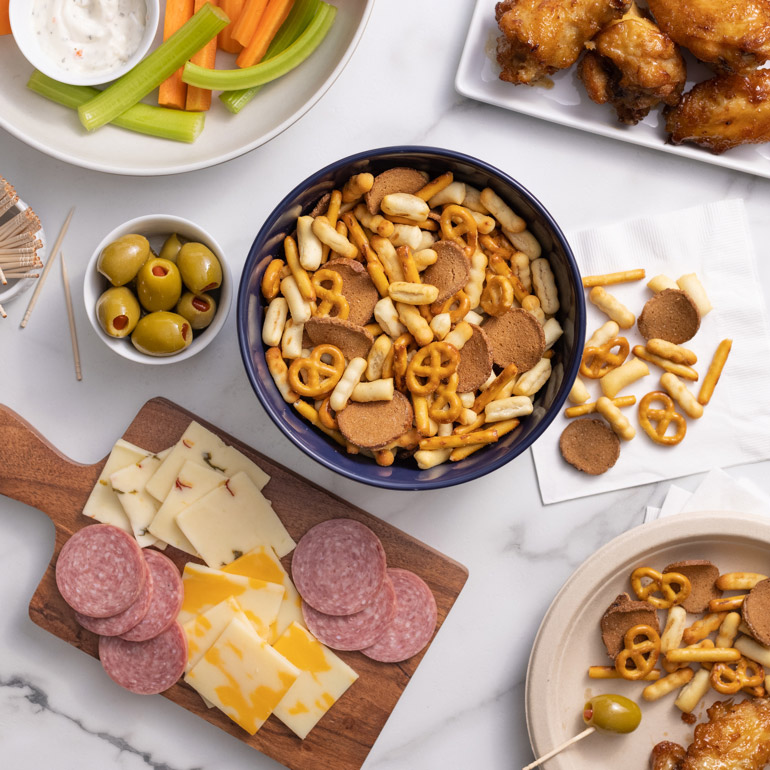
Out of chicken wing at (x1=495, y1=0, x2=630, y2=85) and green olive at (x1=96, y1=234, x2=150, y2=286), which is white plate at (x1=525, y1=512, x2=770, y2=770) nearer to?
chicken wing at (x1=495, y1=0, x2=630, y2=85)

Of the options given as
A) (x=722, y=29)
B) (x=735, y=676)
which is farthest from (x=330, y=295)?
(x=735, y=676)

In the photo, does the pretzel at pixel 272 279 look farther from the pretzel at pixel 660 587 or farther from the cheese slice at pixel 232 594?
the pretzel at pixel 660 587

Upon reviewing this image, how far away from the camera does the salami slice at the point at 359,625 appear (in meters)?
1.89

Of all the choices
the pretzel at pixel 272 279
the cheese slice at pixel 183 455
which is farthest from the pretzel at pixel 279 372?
the cheese slice at pixel 183 455

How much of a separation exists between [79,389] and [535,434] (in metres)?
1.23

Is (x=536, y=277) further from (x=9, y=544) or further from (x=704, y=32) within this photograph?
(x=9, y=544)

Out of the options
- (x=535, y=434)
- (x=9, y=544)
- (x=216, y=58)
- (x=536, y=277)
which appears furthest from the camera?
(x=9, y=544)

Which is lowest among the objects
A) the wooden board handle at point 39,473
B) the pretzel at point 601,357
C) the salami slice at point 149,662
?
the salami slice at point 149,662

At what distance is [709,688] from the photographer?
1.93 meters

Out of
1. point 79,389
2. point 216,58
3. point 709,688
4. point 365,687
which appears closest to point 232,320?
point 79,389

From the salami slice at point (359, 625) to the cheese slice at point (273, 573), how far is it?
0.24ft

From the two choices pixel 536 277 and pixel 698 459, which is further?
pixel 698 459

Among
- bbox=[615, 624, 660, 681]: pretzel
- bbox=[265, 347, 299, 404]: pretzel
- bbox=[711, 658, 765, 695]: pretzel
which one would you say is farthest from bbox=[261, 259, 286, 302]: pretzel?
bbox=[711, 658, 765, 695]: pretzel

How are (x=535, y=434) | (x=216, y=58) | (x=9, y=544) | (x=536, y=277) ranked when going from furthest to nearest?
1. (x=9, y=544)
2. (x=216, y=58)
3. (x=536, y=277)
4. (x=535, y=434)
